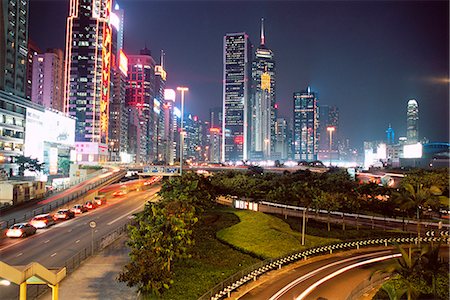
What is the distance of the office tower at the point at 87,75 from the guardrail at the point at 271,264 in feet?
401

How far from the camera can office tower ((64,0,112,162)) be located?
465ft

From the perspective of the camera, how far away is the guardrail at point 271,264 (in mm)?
20953

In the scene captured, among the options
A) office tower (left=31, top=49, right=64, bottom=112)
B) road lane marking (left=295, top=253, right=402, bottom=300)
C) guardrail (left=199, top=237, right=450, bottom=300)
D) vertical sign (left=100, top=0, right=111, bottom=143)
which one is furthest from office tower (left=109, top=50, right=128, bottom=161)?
road lane marking (left=295, top=253, right=402, bottom=300)

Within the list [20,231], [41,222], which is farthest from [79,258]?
[41,222]

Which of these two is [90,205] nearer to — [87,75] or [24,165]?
[24,165]

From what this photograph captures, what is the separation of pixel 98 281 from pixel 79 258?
15.9ft

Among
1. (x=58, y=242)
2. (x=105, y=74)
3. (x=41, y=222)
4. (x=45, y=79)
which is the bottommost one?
(x=58, y=242)

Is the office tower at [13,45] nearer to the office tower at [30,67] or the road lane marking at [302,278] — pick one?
the office tower at [30,67]

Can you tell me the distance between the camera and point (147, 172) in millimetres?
64875

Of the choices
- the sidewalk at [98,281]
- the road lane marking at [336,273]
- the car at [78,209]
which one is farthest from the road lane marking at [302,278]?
the car at [78,209]

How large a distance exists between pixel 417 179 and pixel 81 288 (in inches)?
2268

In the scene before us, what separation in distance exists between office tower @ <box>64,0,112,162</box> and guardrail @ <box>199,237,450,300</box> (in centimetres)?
12221

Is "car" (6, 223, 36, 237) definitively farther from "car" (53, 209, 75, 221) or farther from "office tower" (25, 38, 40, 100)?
"office tower" (25, 38, 40, 100)

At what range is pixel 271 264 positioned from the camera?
87.7ft
